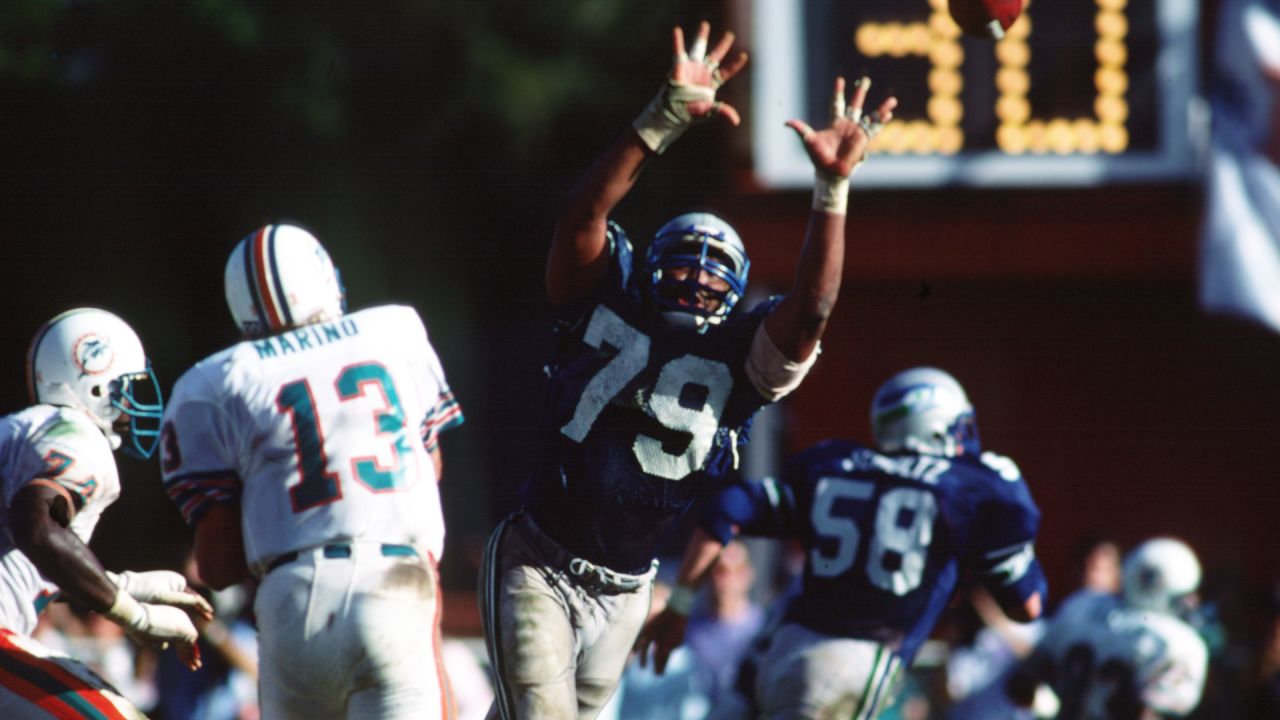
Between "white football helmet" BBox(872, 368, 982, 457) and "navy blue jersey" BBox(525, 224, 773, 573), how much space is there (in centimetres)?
172

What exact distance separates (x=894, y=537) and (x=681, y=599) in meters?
0.94

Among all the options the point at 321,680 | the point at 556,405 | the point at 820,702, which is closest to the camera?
the point at 321,680

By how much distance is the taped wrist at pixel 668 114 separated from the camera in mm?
4652

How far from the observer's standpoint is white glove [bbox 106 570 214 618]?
5.28 metres

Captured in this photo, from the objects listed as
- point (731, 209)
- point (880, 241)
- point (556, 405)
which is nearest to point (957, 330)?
point (880, 241)

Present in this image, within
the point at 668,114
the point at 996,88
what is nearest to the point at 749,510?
the point at 668,114

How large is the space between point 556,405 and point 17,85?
14484mm

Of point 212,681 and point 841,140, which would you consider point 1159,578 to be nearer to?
point 841,140

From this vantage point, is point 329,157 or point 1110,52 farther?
point 329,157

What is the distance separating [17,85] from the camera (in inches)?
714

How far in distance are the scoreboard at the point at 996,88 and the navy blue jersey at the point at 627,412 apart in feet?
22.0

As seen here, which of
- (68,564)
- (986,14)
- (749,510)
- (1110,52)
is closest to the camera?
(68,564)

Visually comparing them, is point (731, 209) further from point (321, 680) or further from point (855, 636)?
point (321, 680)

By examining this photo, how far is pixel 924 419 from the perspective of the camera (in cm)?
673
